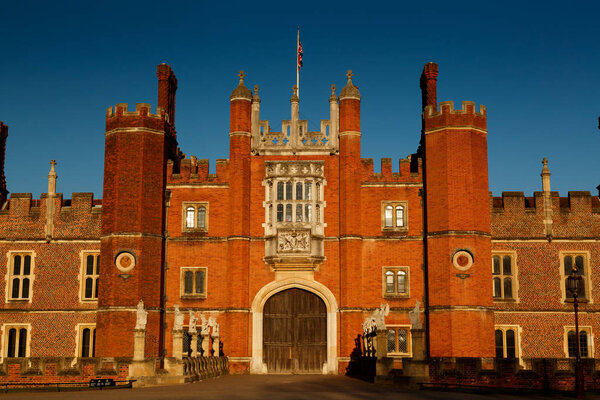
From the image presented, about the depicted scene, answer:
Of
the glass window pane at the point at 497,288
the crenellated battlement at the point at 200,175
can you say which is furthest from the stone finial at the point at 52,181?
the glass window pane at the point at 497,288

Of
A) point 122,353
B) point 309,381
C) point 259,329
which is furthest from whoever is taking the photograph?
point 259,329

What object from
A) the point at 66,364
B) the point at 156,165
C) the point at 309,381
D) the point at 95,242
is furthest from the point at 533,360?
the point at 95,242

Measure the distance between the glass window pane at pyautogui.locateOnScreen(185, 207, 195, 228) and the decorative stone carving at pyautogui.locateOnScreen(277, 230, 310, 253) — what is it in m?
4.31

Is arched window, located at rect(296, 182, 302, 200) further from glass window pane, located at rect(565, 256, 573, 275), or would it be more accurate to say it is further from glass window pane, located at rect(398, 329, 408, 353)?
glass window pane, located at rect(565, 256, 573, 275)

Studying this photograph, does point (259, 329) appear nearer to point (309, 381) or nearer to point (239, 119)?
point (309, 381)

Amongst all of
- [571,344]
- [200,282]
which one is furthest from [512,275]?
[200,282]

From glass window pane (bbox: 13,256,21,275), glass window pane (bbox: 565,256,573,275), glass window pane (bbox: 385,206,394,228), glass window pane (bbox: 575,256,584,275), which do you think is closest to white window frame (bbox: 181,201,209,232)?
glass window pane (bbox: 13,256,21,275)

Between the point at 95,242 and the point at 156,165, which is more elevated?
the point at 156,165

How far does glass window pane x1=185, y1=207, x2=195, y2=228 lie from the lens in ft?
116

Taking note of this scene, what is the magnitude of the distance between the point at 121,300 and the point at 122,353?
230cm

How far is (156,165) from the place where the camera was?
114 feet

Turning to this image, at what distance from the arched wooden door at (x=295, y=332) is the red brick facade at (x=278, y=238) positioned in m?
0.52

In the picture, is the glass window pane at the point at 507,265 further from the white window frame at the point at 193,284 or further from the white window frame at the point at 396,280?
the white window frame at the point at 193,284

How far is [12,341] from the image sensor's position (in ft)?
116
